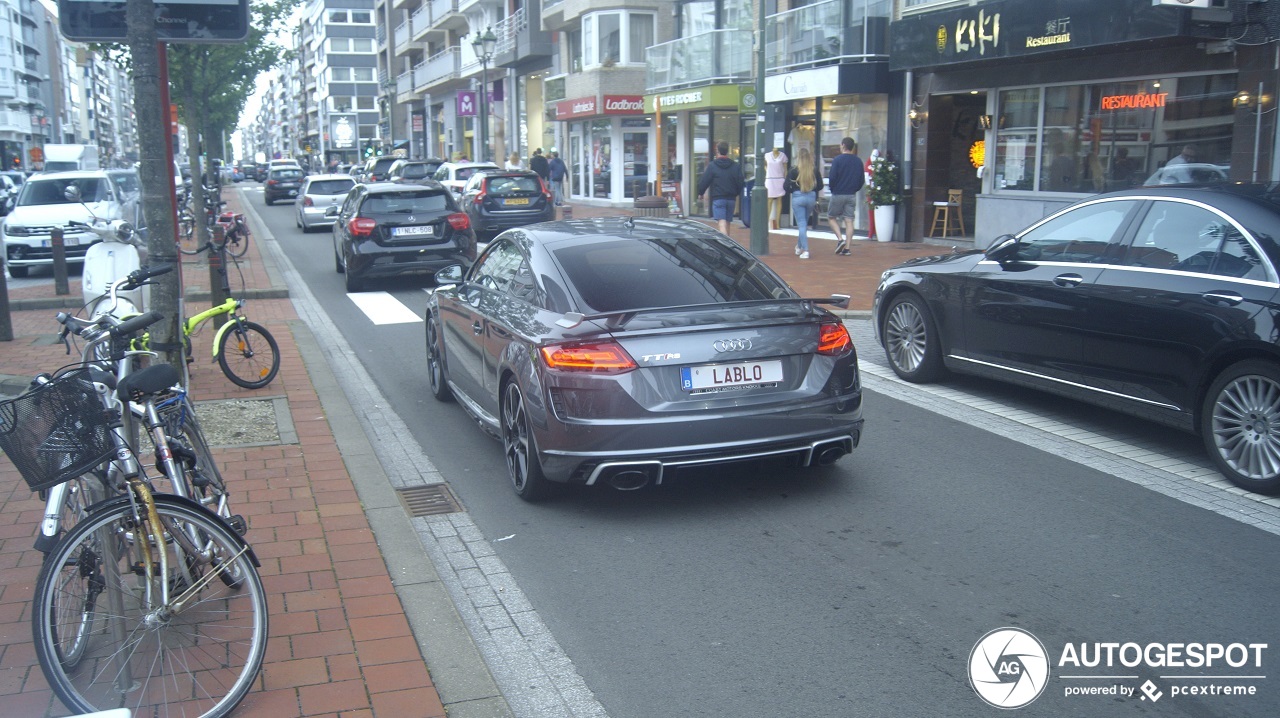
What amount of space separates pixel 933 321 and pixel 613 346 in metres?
4.04

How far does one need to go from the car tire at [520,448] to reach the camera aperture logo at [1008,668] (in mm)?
2534

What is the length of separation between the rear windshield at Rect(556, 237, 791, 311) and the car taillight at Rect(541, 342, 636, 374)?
46 centimetres

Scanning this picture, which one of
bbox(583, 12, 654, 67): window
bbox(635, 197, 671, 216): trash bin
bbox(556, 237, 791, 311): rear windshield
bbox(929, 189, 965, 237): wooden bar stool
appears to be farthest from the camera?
bbox(583, 12, 654, 67): window

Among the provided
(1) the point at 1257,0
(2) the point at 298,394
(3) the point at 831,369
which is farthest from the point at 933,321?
(1) the point at 1257,0

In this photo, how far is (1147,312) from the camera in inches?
263

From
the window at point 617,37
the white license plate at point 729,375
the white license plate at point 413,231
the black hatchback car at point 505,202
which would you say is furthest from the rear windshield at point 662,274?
the window at point 617,37

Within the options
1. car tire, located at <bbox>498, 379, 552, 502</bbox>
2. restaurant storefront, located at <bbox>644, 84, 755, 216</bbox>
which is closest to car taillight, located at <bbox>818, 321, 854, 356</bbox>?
car tire, located at <bbox>498, 379, 552, 502</bbox>

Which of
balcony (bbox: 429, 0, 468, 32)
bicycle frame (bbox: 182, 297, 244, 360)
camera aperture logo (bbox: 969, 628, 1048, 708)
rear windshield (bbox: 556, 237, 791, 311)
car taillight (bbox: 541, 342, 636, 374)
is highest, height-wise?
balcony (bbox: 429, 0, 468, 32)

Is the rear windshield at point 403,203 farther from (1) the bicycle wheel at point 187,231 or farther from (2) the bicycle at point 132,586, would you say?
(2) the bicycle at point 132,586

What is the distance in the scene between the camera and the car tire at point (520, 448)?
597 cm

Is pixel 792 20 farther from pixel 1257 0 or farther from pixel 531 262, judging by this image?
pixel 531 262

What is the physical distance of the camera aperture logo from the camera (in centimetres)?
389

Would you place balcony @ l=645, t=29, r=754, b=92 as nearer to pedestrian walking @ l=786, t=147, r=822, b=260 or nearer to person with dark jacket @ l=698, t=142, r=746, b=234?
pedestrian walking @ l=786, t=147, r=822, b=260

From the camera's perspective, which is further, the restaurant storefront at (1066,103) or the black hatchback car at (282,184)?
the black hatchback car at (282,184)
